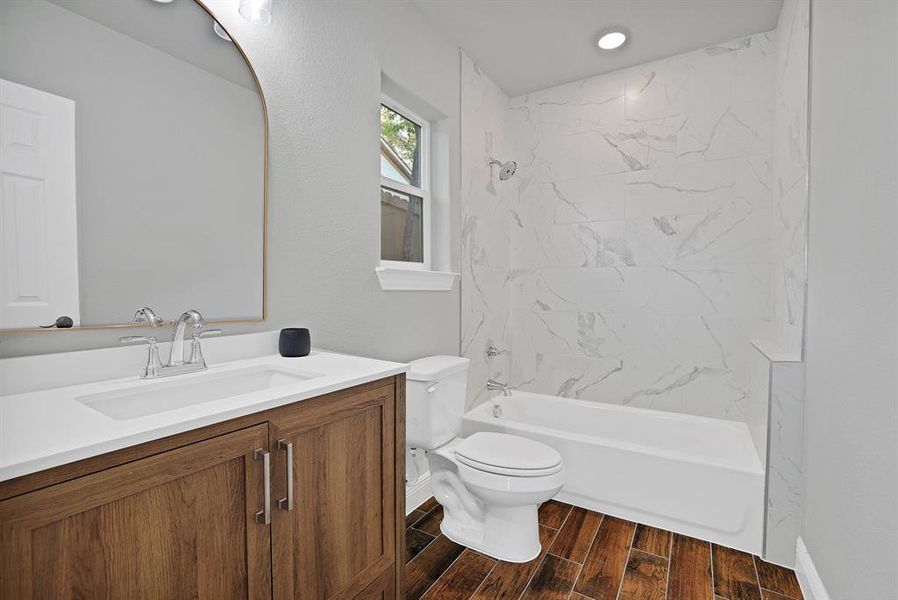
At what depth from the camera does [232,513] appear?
0.91 metres

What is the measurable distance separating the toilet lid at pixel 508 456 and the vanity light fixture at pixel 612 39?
88.2 inches

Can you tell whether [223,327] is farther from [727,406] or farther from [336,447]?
[727,406]

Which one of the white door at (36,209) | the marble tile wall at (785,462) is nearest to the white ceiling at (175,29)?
the white door at (36,209)

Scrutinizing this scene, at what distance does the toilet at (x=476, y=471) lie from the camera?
178 centimetres

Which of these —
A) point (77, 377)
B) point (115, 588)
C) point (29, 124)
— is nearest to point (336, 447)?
point (115, 588)

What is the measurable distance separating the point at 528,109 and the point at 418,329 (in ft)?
6.29

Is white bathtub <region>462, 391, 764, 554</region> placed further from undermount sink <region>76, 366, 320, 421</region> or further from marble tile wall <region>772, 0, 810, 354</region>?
undermount sink <region>76, 366, 320, 421</region>

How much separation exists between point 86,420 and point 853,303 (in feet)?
6.23

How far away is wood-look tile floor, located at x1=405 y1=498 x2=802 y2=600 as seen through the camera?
1.65 m

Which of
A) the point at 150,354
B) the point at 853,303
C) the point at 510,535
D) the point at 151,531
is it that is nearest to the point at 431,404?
the point at 510,535

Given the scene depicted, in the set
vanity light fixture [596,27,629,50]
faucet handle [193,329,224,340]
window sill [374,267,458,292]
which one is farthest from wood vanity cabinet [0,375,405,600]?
vanity light fixture [596,27,629,50]

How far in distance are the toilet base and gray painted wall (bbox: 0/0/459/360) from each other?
33.0 inches

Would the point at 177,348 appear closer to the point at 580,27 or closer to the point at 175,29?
the point at 175,29

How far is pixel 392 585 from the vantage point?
134cm
